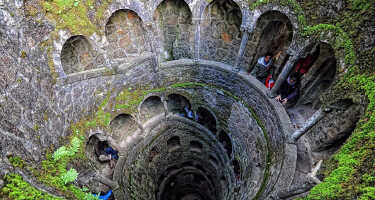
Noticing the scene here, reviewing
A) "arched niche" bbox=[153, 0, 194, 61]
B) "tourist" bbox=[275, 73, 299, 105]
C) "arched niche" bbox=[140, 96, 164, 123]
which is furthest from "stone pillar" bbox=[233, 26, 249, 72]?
"arched niche" bbox=[140, 96, 164, 123]

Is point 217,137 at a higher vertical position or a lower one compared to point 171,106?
lower

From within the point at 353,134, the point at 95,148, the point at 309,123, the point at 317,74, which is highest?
the point at 317,74

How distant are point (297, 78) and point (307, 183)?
19.0 ft

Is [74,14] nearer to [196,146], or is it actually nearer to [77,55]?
[77,55]

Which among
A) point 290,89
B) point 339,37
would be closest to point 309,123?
point 290,89

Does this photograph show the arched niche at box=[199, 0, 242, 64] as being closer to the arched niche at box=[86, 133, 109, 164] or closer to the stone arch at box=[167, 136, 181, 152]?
the stone arch at box=[167, 136, 181, 152]

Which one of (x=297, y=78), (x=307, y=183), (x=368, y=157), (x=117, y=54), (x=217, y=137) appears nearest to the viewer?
(x=368, y=157)

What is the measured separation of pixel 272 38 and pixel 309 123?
536cm

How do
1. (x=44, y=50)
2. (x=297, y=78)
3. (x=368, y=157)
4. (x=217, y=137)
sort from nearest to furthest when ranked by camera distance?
(x=368, y=157)
(x=44, y=50)
(x=297, y=78)
(x=217, y=137)

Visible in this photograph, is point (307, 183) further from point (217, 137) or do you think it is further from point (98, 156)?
point (98, 156)

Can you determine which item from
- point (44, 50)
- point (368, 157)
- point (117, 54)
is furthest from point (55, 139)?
point (368, 157)

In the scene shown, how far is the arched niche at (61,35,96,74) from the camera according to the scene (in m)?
9.71

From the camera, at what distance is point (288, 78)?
10289 millimetres

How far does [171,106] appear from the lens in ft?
48.8
